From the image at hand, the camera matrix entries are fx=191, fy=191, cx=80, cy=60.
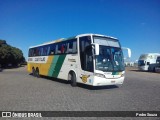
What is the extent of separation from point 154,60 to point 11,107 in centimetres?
3457

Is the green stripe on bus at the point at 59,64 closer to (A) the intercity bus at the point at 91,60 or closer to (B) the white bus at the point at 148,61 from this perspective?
(A) the intercity bus at the point at 91,60

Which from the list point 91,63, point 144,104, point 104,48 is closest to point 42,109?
point 144,104

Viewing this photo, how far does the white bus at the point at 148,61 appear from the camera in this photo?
36688 millimetres

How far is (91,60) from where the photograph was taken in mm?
11297

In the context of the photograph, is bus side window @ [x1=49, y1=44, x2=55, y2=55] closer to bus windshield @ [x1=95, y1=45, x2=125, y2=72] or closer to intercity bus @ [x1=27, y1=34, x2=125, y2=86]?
intercity bus @ [x1=27, y1=34, x2=125, y2=86]

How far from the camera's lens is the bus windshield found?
442 inches

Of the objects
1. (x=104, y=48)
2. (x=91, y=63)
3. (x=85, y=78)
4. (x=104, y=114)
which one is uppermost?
(x=104, y=48)

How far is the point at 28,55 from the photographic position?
23656 millimetres

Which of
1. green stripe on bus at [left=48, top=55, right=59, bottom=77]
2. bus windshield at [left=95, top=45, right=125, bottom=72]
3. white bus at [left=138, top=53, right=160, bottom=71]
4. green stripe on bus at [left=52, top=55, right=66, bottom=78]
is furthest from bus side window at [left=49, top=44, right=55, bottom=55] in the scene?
white bus at [left=138, top=53, right=160, bottom=71]

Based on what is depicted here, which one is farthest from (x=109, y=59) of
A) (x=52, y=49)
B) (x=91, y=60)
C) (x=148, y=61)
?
(x=148, y=61)

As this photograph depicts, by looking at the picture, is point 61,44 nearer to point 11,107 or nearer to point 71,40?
point 71,40

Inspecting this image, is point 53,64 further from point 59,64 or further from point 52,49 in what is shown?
point 52,49

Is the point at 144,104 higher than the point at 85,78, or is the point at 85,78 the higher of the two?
the point at 85,78

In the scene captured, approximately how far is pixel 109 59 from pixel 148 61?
2763 centimetres
